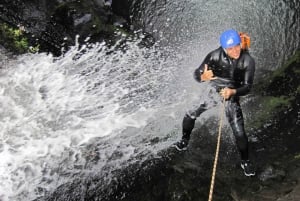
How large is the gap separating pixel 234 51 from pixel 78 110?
3.95 metres

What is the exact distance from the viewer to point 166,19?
11.1 m

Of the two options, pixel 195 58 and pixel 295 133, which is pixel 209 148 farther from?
pixel 195 58

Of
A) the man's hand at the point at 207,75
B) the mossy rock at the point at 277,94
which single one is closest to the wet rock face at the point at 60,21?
the mossy rock at the point at 277,94

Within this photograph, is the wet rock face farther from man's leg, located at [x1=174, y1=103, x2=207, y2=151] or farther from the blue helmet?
the blue helmet

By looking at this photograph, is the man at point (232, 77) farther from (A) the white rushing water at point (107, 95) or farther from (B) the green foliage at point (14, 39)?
(B) the green foliage at point (14, 39)

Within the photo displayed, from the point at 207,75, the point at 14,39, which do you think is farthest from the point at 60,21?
the point at 207,75

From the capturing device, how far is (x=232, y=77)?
6707 mm

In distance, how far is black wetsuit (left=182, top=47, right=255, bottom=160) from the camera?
6.46m

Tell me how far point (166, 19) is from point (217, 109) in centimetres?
353

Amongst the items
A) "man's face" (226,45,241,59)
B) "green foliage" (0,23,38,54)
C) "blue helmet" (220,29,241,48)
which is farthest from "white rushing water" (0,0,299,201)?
"blue helmet" (220,29,241,48)

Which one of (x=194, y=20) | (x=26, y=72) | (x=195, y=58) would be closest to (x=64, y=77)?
(x=26, y=72)

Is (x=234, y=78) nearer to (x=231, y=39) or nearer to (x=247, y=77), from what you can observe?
(x=247, y=77)

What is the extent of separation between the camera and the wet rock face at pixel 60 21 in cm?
1023

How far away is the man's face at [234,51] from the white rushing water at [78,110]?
2449 mm
